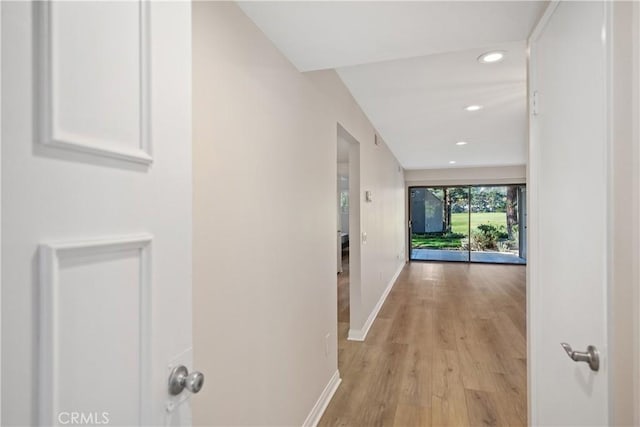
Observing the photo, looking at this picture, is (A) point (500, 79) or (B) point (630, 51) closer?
(B) point (630, 51)

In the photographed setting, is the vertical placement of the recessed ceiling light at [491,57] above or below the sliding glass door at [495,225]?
above

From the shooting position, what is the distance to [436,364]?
2.88 meters

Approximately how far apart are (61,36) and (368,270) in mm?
3524

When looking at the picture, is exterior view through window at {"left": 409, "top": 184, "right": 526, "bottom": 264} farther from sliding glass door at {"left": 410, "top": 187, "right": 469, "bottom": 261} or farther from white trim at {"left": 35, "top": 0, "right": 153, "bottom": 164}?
white trim at {"left": 35, "top": 0, "right": 153, "bottom": 164}

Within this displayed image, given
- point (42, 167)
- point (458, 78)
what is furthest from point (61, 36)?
point (458, 78)

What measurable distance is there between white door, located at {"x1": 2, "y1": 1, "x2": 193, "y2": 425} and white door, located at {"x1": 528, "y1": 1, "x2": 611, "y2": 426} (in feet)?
3.70

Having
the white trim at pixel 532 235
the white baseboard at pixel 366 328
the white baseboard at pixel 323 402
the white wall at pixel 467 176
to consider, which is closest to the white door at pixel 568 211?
the white trim at pixel 532 235

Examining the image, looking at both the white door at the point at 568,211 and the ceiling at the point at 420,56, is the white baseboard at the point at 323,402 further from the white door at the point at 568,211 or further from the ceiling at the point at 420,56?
the ceiling at the point at 420,56

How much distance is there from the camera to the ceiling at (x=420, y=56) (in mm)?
1291

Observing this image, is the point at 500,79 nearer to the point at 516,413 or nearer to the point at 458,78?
the point at 458,78

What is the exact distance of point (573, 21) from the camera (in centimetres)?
107

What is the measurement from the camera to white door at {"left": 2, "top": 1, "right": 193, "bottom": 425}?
1.47 feet

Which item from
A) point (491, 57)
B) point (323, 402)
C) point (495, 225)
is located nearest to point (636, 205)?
point (491, 57)

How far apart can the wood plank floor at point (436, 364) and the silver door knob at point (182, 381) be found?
5.65 feet
